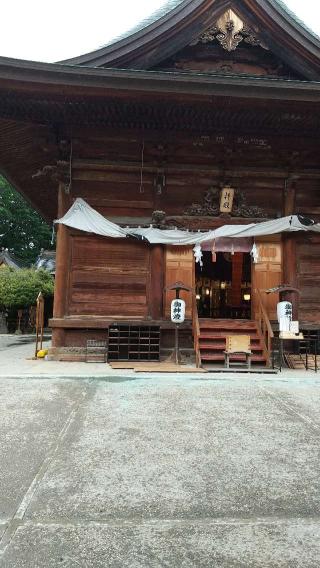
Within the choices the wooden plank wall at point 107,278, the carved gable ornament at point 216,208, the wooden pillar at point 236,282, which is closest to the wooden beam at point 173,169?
the carved gable ornament at point 216,208

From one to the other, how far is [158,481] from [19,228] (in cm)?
4612

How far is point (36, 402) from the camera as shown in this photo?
16.0 ft

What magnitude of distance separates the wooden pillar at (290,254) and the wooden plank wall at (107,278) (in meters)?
3.41

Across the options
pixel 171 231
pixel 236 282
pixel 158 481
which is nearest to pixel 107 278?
pixel 171 231

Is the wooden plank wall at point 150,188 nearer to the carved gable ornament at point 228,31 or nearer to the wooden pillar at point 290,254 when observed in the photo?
the wooden pillar at point 290,254

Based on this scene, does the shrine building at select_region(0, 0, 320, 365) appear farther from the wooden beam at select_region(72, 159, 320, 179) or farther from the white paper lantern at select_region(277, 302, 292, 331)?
the white paper lantern at select_region(277, 302, 292, 331)

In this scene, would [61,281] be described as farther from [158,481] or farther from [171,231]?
[158,481]

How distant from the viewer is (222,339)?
9.16 m

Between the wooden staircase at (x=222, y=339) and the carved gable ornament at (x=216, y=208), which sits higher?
the carved gable ornament at (x=216, y=208)

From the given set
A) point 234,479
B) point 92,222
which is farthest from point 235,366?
point 234,479

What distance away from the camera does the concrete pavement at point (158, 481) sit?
6.67 feet

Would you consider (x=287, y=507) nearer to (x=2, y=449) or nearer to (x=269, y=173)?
(x=2, y=449)

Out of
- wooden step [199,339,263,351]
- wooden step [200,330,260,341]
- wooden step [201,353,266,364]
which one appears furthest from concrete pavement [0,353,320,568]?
wooden step [200,330,260,341]

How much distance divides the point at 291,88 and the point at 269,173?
2.32 meters
